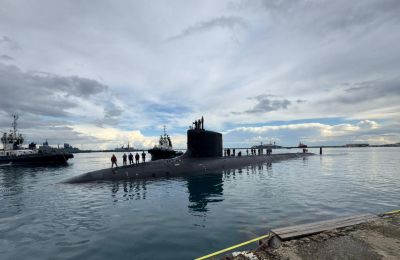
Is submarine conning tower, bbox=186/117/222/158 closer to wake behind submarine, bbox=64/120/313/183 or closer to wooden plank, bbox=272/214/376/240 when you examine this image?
wake behind submarine, bbox=64/120/313/183

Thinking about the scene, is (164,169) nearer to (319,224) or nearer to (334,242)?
(319,224)

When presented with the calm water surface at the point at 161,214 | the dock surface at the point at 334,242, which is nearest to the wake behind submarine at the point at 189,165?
the calm water surface at the point at 161,214

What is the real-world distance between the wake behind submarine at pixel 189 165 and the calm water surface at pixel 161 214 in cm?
223

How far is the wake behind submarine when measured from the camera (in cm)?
2378

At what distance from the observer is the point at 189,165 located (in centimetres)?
2816

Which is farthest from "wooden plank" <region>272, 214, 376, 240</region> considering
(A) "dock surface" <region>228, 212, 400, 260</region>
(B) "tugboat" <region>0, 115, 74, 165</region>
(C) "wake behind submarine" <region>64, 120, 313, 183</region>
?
(B) "tugboat" <region>0, 115, 74, 165</region>

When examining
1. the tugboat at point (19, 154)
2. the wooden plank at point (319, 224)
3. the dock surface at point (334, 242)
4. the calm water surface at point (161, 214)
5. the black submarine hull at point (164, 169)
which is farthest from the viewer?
the tugboat at point (19, 154)

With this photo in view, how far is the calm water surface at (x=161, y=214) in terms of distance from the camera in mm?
9086

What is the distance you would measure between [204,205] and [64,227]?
7.13 m

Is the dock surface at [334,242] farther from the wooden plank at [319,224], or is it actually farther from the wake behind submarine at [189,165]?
the wake behind submarine at [189,165]

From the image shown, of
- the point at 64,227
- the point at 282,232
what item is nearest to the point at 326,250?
the point at 282,232

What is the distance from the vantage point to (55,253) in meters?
8.72

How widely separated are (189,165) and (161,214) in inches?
591

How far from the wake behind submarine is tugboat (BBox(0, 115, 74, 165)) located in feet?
134
